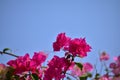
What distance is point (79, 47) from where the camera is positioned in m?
2.93

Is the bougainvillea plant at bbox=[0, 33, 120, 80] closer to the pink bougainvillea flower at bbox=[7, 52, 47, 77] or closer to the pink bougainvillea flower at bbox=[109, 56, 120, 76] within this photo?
the pink bougainvillea flower at bbox=[7, 52, 47, 77]

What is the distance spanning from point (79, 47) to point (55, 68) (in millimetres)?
363

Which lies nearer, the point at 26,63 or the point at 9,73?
the point at 9,73

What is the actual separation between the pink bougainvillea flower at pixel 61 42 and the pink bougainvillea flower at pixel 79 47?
0.06 meters

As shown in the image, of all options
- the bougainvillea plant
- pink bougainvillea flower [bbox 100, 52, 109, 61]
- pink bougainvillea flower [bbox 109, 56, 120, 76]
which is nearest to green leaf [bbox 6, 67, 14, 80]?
the bougainvillea plant

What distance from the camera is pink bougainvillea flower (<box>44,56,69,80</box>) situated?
9.27ft

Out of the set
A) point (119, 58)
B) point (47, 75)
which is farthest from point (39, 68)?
point (119, 58)

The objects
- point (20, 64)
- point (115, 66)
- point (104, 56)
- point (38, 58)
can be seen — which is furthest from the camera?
point (104, 56)

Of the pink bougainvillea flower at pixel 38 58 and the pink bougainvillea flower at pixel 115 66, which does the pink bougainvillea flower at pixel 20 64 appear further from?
the pink bougainvillea flower at pixel 115 66

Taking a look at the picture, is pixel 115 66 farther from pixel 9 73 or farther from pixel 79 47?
pixel 9 73

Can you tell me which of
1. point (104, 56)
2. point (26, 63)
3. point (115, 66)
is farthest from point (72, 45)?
point (104, 56)

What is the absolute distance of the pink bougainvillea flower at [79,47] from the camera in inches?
114

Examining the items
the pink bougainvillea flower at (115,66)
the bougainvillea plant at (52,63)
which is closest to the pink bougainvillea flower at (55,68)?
the bougainvillea plant at (52,63)

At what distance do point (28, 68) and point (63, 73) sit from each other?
49cm
